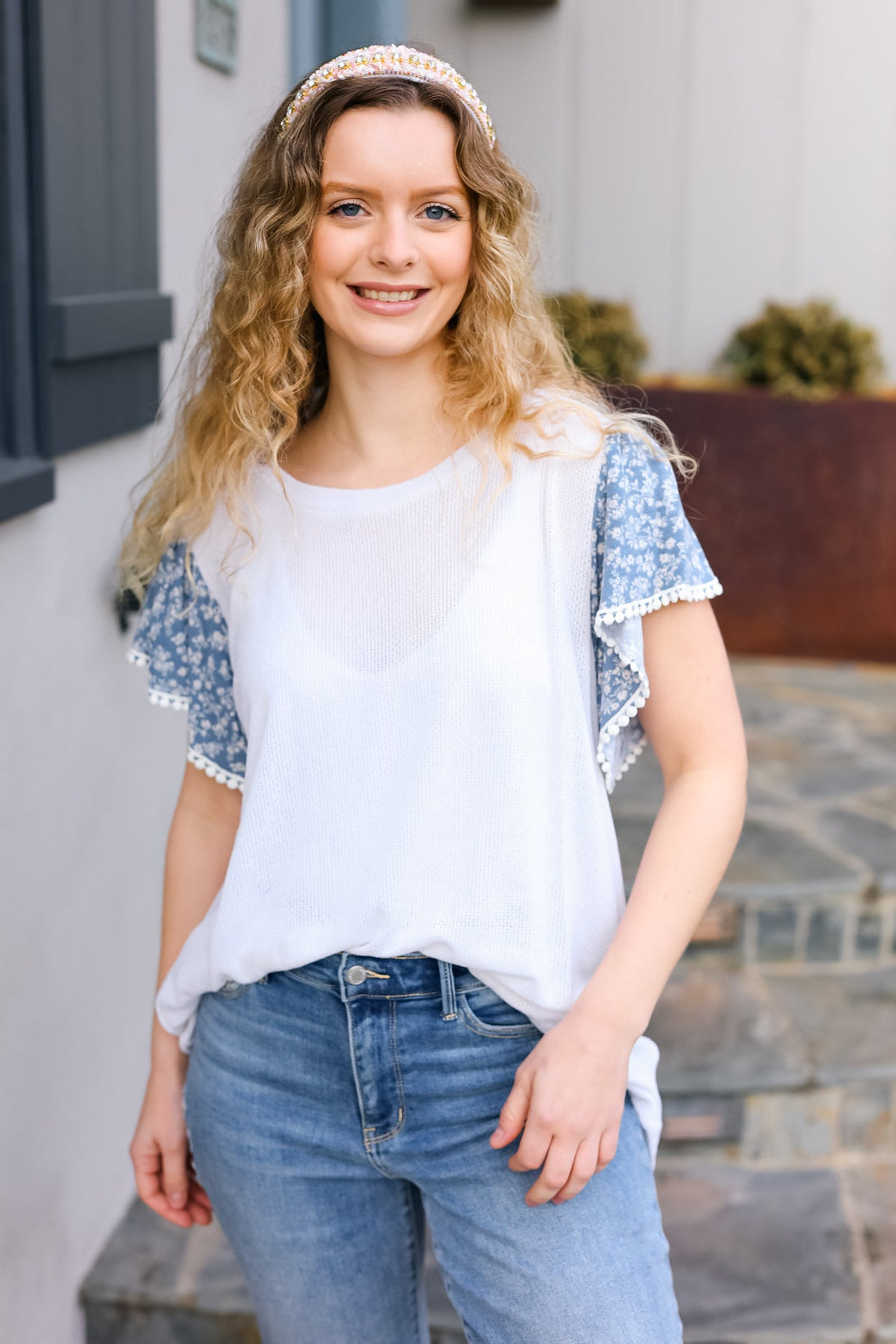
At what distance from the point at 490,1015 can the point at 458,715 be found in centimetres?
26

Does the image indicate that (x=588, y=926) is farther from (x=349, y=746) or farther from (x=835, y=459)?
(x=835, y=459)

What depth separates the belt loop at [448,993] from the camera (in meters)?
1.14

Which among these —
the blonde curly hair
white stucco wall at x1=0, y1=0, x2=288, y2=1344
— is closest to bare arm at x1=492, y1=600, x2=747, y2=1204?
the blonde curly hair

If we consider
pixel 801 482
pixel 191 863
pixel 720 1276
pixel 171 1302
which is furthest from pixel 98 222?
pixel 801 482

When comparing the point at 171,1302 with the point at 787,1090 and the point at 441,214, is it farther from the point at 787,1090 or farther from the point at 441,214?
the point at 441,214

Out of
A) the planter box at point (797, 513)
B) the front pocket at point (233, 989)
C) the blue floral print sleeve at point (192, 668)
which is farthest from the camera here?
the planter box at point (797, 513)

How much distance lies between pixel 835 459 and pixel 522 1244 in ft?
11.6

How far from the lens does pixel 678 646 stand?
3.70 feet

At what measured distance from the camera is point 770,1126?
2.49 meters

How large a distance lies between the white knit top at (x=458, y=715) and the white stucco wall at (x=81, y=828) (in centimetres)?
54

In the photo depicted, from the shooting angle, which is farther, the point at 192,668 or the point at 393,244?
the point at 192,668

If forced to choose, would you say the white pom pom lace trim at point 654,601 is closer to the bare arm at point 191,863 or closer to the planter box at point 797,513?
the bare arm at point 191,863

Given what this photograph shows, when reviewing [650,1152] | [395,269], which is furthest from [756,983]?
[395,269]

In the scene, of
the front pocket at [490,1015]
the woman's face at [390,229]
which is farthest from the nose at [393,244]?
the front pocket at [490,1015]
